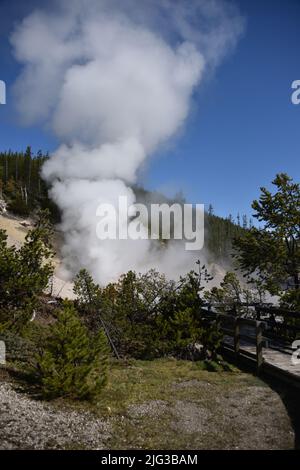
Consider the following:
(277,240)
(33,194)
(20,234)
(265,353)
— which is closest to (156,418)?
(265,353)

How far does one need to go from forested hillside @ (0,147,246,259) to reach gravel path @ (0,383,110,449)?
1460 inches

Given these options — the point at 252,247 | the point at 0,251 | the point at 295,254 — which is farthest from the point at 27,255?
the point at 295,254

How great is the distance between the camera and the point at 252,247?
17.1m

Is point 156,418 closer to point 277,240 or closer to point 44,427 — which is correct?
point 44,427

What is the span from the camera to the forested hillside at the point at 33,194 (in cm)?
6286

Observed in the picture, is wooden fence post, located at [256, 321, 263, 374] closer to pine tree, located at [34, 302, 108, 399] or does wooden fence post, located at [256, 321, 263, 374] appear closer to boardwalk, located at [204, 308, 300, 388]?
boardwalk, located at [204, 308, 300, 388]

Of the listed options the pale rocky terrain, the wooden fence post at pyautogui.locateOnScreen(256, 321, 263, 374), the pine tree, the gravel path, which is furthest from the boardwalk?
the pale rocky terrain

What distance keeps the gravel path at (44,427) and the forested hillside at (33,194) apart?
37.1m

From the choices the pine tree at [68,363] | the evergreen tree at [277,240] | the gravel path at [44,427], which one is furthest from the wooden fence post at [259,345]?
the evergreen tree at [277,240]

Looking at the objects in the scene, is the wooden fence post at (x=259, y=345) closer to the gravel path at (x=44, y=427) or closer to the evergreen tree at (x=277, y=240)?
the gravel path at (x=44, y=427)

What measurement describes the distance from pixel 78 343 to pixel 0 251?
5193 mm

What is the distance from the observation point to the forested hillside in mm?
62859
